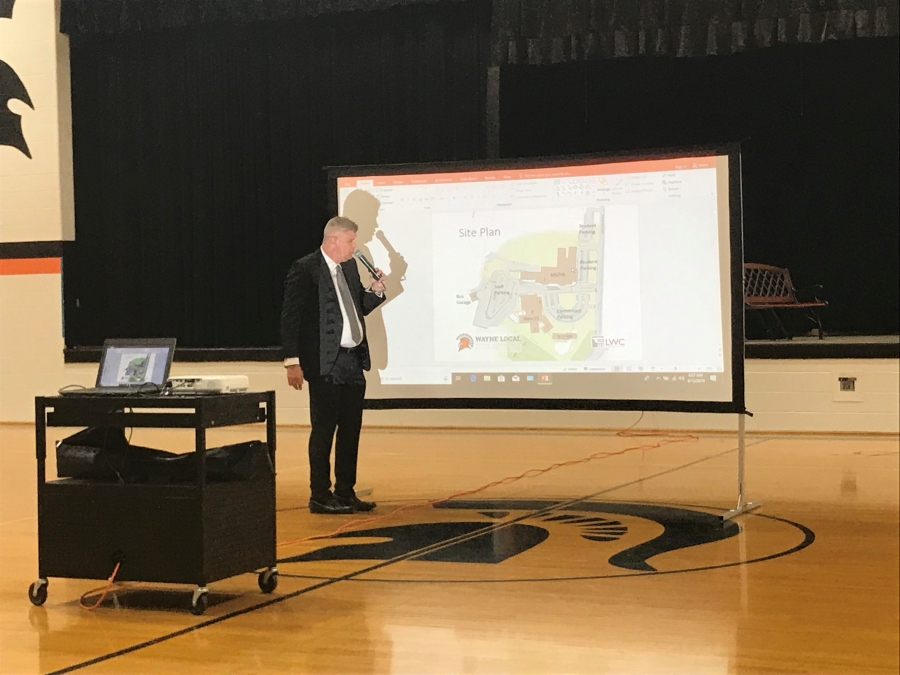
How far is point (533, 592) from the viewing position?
3.41 m

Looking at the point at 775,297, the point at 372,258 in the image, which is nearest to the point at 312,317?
the point at 372,258

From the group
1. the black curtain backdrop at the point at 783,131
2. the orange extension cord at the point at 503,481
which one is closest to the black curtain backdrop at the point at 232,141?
the black curtain backdrop at the point at 783,131

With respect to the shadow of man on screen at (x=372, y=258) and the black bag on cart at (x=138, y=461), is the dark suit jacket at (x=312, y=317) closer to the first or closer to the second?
the shadow of man on screen at (x=372, y=258)

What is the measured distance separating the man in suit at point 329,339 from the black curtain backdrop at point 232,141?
463cm

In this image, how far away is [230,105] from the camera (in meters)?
10.1

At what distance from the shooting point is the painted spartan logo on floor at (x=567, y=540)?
3.80m

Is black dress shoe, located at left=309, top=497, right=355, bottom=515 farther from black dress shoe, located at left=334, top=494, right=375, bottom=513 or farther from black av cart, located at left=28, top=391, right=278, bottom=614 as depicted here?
black av cart, located at left=28, top=391, right=278, bottom=614

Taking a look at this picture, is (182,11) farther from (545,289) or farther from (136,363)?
(136,363)

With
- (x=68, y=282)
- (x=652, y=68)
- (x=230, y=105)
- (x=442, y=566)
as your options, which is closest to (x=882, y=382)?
(x=652, y=68)

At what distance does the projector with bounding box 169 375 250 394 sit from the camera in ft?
10.9

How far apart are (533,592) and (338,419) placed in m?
1.83

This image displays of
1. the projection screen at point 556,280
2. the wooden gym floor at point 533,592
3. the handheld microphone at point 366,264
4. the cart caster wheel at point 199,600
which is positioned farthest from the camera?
the handheld microphone at point 366,264

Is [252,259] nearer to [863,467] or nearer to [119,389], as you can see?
[863,467]

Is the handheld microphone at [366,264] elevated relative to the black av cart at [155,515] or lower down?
elevated
